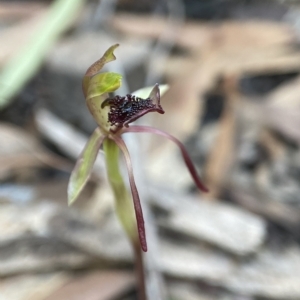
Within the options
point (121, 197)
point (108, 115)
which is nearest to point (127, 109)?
point (108, 115)

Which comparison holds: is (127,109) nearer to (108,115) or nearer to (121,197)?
(108,115)

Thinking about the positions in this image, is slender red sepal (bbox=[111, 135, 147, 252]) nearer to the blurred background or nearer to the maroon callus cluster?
the maroon callus cluster

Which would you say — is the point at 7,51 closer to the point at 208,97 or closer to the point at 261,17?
the point at 208,97

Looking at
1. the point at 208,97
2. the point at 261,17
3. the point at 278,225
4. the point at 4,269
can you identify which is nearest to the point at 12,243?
the point at 4,269

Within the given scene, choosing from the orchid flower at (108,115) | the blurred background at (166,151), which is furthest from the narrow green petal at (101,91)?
the blurred background at (166,151)

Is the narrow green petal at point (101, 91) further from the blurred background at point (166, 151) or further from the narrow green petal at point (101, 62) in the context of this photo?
the blurred background at point (166, 151)
